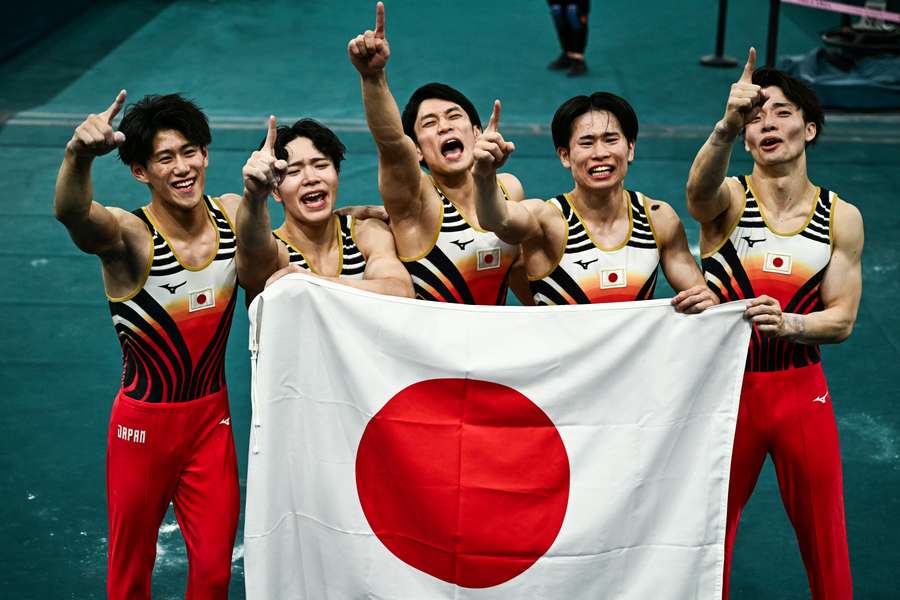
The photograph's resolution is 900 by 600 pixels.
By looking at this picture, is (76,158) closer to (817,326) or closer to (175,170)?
(175,170)

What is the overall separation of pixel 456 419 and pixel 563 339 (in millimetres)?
450

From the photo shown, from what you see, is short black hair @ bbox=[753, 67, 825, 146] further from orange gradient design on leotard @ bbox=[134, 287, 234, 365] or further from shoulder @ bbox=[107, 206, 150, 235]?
shoulder @ bbox=[107, 206, 150, 235]

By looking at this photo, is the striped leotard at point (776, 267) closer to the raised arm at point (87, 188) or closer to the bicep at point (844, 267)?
the bicep at point (844, 267)

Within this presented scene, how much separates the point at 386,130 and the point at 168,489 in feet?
5.02

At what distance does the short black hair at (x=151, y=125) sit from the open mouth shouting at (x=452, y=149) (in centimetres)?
92

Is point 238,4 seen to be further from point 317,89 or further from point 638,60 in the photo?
point 638,60

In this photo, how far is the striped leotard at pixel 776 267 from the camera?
4410 millimetres

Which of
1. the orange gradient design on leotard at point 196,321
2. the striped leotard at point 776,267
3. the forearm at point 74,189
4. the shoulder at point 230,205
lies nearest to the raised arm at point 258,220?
the orange gradient design on leotard at point 196,321

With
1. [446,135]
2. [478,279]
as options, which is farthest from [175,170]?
[478,279]

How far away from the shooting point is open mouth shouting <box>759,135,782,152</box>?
4.45 meters

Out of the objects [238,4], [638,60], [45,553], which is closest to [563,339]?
[45,553]


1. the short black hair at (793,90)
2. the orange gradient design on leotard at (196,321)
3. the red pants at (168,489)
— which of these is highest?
the short black hair at (793,90)

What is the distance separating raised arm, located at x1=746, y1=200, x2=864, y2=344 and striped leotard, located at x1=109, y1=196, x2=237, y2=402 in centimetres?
202

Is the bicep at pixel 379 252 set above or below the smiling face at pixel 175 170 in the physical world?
below
